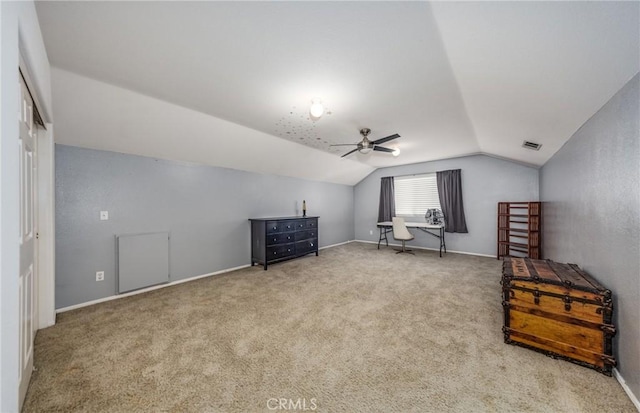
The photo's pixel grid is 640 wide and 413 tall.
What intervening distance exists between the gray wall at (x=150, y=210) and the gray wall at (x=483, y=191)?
3.89 m

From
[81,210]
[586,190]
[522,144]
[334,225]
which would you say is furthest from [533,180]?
[81,210]

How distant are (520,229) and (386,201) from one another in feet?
9.65

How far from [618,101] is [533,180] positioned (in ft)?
12.2

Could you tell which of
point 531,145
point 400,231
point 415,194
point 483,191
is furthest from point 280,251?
point 483,191

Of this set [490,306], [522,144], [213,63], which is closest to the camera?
[213,63]

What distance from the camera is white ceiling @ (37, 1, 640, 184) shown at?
132 cm

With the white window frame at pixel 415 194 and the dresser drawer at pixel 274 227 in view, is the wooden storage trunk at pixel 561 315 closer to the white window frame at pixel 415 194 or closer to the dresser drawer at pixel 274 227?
the dresser drawer at pixel 274 227

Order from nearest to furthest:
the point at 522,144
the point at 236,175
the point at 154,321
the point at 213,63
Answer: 1. the point at 213,63
2. the point at 154,321
3. the point at 522,144
4. the point at 236,175

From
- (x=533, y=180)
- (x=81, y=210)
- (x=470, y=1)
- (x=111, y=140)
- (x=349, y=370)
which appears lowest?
(x=349, y=370)

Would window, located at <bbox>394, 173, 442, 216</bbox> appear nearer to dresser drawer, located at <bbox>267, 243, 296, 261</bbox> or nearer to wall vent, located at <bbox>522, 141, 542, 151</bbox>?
wall vent, located at <bbox>522, 141, 542, 151</bbox>

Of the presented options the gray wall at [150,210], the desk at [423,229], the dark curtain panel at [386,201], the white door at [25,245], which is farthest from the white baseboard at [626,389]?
the dark curtain panel at [386,201]

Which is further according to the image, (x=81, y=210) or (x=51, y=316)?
(x=81, y=210)

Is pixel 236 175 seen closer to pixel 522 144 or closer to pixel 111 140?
pixel 111 140

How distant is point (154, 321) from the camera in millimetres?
2416
